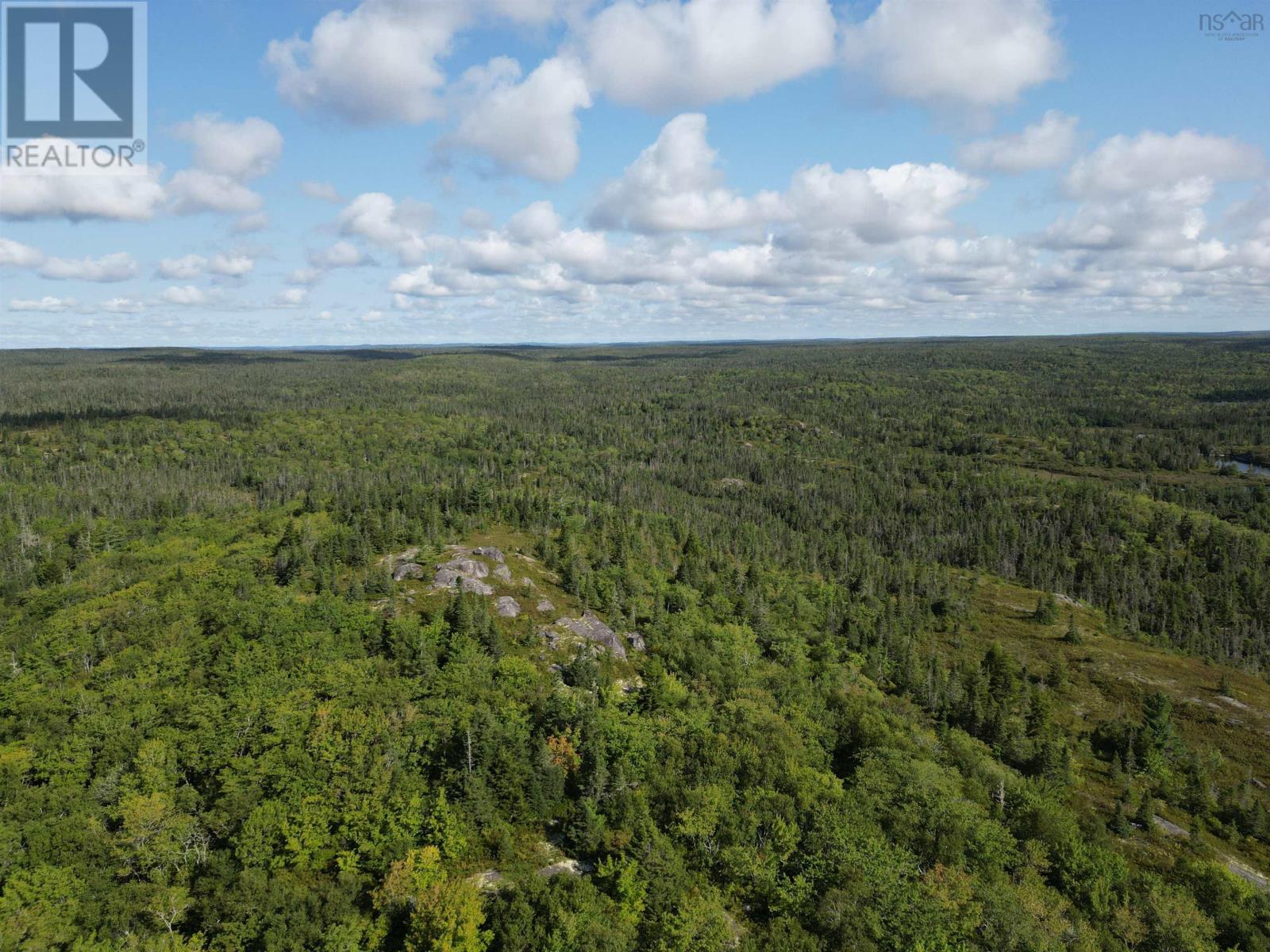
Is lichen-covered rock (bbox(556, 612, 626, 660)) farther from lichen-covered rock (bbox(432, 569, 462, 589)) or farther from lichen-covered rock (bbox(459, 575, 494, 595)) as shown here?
lichen-covered rock (bbox(432, 569, 462, 589))

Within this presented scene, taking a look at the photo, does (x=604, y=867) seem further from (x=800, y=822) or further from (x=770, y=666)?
(x=770, y=666)

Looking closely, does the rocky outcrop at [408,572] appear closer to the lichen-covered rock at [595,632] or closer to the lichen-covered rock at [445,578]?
the lichen-covered rock at [445,578]

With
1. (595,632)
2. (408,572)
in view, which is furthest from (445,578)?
(595,632)

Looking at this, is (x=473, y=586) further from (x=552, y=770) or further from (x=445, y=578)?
(x=552, y=770)

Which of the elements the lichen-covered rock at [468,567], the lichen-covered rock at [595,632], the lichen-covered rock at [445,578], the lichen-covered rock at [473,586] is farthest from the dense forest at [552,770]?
the lichen-covered rock at [473,586]

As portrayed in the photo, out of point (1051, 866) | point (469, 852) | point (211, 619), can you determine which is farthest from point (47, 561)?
point (1051, 866)

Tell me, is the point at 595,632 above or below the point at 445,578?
below

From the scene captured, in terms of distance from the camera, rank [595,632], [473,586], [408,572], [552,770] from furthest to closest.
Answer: [408,572] < [473,586] < [595,632] < [552,770]
